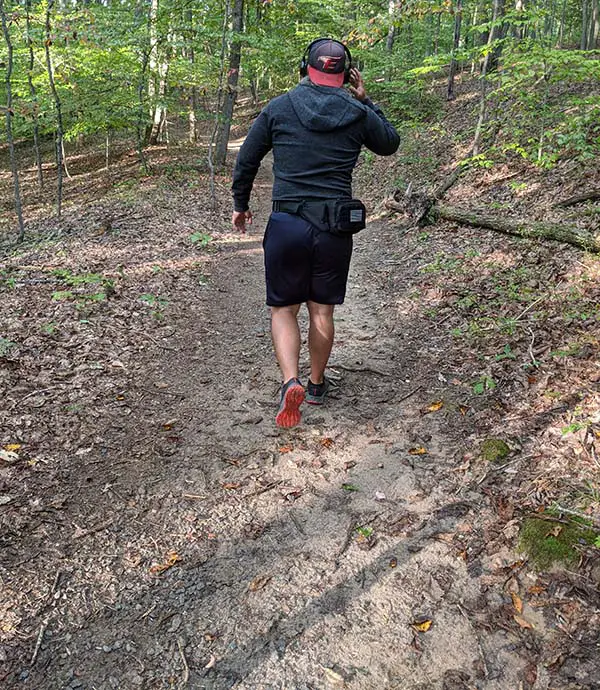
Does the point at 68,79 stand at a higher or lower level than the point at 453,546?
higher

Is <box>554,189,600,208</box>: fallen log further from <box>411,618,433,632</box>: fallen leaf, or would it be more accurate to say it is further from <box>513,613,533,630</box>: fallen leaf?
<box>411,618,433,632</box>: fallen leaf

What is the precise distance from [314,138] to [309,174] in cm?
22

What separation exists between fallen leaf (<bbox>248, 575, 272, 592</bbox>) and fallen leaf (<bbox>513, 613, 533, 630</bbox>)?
44.9 inches

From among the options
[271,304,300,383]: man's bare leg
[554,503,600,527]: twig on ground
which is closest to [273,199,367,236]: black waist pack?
[271,304,300,383]: man's bare leg

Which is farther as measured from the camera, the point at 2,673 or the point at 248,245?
the point at 248,245

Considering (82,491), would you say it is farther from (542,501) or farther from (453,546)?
(542,501)

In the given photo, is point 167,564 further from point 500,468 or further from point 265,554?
point 500,468

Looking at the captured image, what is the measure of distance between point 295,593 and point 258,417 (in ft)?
5.59

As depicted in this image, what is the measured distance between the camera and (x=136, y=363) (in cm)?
475

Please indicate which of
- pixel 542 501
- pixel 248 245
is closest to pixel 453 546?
pixel 542 501

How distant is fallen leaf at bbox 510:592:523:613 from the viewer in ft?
7.50

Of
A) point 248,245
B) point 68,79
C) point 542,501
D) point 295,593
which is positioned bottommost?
point 248,245

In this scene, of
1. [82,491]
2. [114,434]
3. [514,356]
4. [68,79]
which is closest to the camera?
[82,491]

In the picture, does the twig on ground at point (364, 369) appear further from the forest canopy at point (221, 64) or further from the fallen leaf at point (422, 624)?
the forest canopy at point (221, 64)
